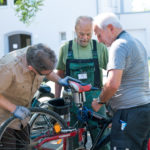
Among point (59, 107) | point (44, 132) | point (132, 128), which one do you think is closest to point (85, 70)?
point (59, 107)

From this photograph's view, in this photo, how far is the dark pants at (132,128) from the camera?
8.39 feet

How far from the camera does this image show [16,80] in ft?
8.66

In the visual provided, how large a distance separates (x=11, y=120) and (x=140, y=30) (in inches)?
817

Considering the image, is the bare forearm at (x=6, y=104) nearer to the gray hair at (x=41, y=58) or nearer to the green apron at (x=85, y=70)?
the gray hair at (x=41, y=58)

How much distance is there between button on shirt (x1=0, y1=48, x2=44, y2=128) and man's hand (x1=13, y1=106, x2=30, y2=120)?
0.17 metres

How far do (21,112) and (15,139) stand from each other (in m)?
0.42

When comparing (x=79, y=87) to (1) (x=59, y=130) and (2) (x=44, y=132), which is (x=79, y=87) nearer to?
(1) (x=59, y=130)

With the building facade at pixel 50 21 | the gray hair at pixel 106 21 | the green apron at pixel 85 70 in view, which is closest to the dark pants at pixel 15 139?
the green apron at pixel 85 70

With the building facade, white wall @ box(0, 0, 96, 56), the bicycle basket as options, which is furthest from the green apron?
white wall @ box(0, 0, 96, 56)

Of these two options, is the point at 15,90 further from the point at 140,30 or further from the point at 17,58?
the point at 140,30

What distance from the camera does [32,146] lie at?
2896 mm

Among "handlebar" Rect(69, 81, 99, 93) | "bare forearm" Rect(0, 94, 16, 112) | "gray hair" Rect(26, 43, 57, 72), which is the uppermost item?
"gray hair" Rect(26, 43, 57, 72)

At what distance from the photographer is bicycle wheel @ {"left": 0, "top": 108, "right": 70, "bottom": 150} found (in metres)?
2.84

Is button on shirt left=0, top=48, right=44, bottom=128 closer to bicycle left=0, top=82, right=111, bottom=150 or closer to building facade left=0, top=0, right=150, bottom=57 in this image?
bicycle left=0, top=82, right=111, bottom=150
